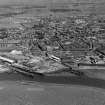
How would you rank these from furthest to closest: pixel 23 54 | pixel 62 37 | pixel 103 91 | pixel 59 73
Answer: pixel 62 37, pixel 23 54, pixel 59 73, pixel 103 91

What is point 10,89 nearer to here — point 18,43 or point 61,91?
point 61,91

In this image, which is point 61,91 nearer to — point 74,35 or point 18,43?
point 18,43

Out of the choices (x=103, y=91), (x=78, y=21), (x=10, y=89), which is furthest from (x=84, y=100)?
(x=78, y=21)

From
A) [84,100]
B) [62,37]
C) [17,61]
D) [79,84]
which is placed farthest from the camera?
[62,37]

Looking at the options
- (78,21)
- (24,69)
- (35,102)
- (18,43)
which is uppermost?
(78,21)

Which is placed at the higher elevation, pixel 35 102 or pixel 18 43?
pixel 18 43

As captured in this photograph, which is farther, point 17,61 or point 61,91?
point 17,61

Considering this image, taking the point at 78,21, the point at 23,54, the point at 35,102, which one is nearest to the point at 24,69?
the point at 23,54
